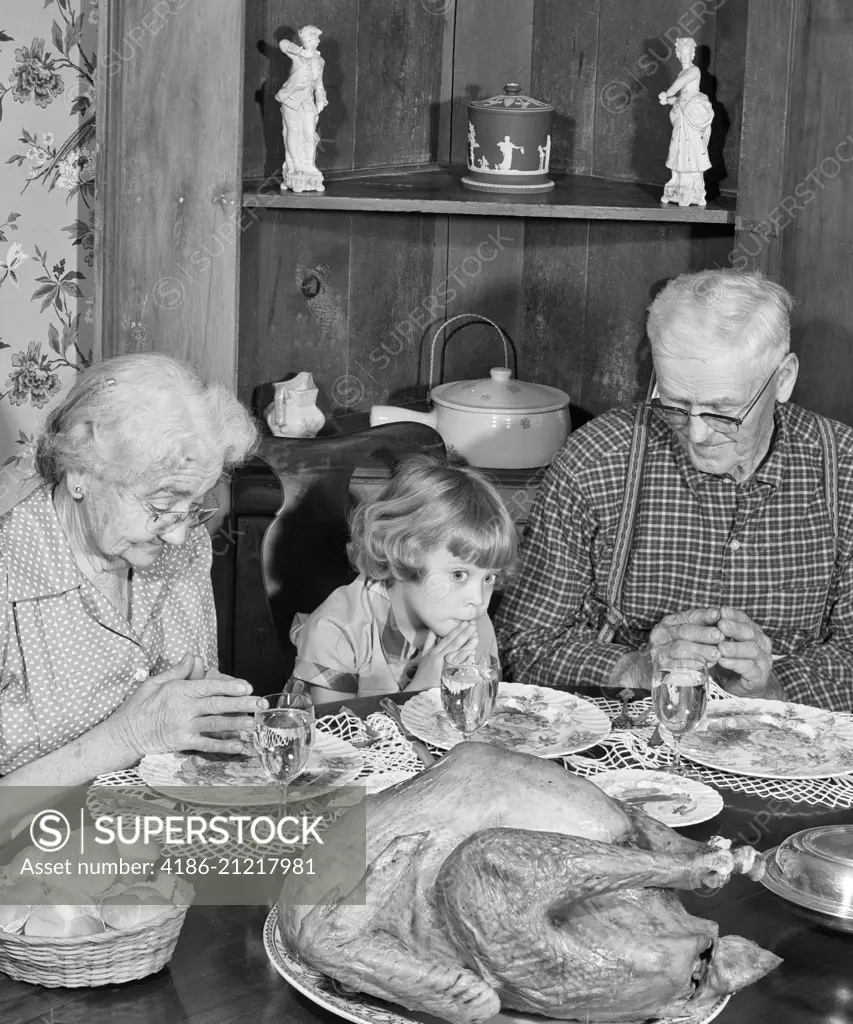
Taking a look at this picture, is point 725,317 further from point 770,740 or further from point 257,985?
point 257,985

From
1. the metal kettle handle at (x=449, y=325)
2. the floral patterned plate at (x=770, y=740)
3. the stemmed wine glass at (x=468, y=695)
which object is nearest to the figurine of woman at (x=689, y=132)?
the metal kettle handle at (x=449, y=325)

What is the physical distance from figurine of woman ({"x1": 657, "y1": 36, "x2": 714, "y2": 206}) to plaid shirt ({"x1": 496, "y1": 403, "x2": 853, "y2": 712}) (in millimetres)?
701

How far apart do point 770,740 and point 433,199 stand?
1.50 meters

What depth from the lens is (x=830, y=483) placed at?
2.52 meters

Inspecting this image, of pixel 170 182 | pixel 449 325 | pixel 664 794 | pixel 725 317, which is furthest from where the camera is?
pixel 449 325

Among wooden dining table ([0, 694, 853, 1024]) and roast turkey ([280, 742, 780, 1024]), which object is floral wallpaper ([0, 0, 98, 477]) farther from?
roast turkey ([280, 742, 780, 1024])

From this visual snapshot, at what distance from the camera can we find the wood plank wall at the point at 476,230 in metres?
3.16

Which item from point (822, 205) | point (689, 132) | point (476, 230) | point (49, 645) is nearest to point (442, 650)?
point (49, 645)

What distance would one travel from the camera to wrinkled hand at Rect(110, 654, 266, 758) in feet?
5.92

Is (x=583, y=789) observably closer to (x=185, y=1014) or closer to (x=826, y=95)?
(x=185, y=1014)

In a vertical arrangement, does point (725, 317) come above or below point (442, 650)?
above

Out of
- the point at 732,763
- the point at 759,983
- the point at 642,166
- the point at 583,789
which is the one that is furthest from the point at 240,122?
the point at 759,983

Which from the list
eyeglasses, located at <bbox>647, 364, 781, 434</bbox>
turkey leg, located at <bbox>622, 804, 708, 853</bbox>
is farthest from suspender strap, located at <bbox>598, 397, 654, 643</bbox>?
turkey leg, located at <bbox>622, 804, 708, 853</bbox>

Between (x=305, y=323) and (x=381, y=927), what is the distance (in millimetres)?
2157
